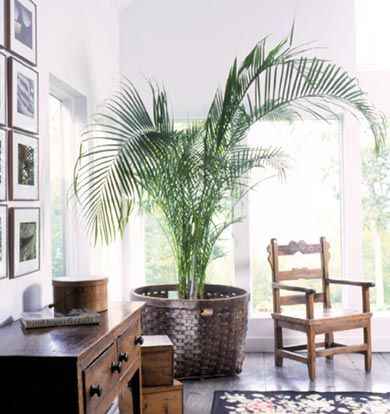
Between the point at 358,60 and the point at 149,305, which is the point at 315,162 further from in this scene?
the point at 149,305

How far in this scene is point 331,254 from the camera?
440 centimetres

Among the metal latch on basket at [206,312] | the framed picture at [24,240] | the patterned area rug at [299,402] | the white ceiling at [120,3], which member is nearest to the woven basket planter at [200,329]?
the metal latch on basket at [206,312]

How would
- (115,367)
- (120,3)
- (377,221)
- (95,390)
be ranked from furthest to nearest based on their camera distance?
(377,221)
(120,3)
(115,367)
(95,390)

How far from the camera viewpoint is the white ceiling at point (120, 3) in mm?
4209

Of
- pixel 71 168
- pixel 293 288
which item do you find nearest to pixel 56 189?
pixel 71 168

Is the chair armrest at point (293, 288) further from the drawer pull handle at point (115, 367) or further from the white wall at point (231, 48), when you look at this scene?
the drawer pull handle at point (115, 367)

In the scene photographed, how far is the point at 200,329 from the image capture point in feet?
11.3

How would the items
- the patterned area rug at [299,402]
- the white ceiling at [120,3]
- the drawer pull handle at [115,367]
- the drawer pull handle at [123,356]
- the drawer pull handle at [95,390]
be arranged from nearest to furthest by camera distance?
the drawer pull handle at [95,390]
the drawer pull handle at [115,367]
the drawer pull handle at [123,356]
the patterned area rug at [299,402]
the white ceiling at [120,3]

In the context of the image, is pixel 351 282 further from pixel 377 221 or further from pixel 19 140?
pixel 19 140

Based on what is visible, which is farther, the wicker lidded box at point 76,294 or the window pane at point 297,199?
the window pane at point 297,199

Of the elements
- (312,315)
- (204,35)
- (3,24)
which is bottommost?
(312,315)

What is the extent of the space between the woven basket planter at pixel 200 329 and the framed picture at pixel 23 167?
3.86 feet

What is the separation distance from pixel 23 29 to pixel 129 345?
4.63 ft

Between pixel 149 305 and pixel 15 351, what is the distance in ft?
5.76
